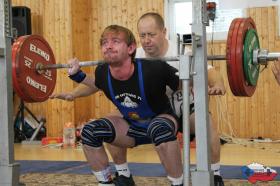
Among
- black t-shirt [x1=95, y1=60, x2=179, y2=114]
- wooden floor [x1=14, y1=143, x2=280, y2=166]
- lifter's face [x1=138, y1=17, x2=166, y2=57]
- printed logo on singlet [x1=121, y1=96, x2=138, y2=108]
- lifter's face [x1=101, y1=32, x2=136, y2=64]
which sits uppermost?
lifter's face [x1=138, y1=17, x2=166, y2=57]

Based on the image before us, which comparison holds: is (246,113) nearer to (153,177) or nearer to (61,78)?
(61,78)

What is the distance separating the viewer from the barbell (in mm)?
2275

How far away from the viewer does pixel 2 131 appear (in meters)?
2.39

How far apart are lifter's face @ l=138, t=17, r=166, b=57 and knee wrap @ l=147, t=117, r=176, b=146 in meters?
0.67

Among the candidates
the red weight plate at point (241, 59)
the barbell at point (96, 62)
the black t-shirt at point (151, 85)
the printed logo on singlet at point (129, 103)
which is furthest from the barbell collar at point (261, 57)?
the printed logo on singlet at point (129, 103)

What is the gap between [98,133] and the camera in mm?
2555

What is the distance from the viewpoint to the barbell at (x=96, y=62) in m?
2.28

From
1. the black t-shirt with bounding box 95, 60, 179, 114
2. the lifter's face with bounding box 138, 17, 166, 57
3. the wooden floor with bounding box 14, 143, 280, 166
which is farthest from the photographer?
the wooden floor with bounding box 14, 143, 280, 166

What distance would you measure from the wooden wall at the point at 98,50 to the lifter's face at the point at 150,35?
11.0 feet

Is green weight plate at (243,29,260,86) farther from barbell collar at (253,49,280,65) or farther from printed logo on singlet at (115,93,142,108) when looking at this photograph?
printed logo on singlet at (115,93,142,108)

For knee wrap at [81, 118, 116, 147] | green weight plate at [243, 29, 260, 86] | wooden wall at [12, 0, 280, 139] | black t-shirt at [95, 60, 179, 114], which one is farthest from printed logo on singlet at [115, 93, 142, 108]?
wooden wall at [12, 0, 280, 139]

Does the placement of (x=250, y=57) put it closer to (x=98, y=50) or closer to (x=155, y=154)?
(x=155, y=154)

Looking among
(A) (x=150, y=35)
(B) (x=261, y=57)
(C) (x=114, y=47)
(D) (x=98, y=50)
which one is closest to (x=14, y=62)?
(C) (x=114, y=47)

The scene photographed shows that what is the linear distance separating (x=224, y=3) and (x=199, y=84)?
4.30 metres
